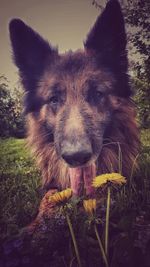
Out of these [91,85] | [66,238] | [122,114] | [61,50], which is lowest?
[66,238]

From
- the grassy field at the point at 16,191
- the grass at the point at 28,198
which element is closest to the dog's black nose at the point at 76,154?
the grass at the point at 28,198

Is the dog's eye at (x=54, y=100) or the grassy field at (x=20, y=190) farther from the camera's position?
the dog's eye at (x=54, y=100)

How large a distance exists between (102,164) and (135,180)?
1.45 feet

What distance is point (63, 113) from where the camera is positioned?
2.58 m

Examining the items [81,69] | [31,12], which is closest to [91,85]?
[81,69]

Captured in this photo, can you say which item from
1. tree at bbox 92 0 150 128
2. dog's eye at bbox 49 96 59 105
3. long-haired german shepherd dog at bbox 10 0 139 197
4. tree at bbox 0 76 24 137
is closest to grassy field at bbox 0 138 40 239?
long-haired german shepherd dog at bbox 10 0 139 197

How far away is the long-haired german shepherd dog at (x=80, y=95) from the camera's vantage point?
8.44 ft

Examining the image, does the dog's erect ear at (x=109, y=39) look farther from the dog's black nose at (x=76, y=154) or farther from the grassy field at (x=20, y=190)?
the dog's black nose at (x=76, y=154)

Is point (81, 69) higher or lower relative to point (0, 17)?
lower

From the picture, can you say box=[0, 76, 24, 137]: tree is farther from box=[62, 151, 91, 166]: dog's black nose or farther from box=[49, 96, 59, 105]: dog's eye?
box=[62, 151, 91, 166]: dog's black nose

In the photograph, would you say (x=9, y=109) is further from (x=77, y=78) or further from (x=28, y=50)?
(x=77, y=78)

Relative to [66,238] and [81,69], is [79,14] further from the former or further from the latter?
[66,238]

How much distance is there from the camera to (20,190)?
270cm

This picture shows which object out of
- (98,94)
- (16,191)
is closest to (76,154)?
(98,94)
